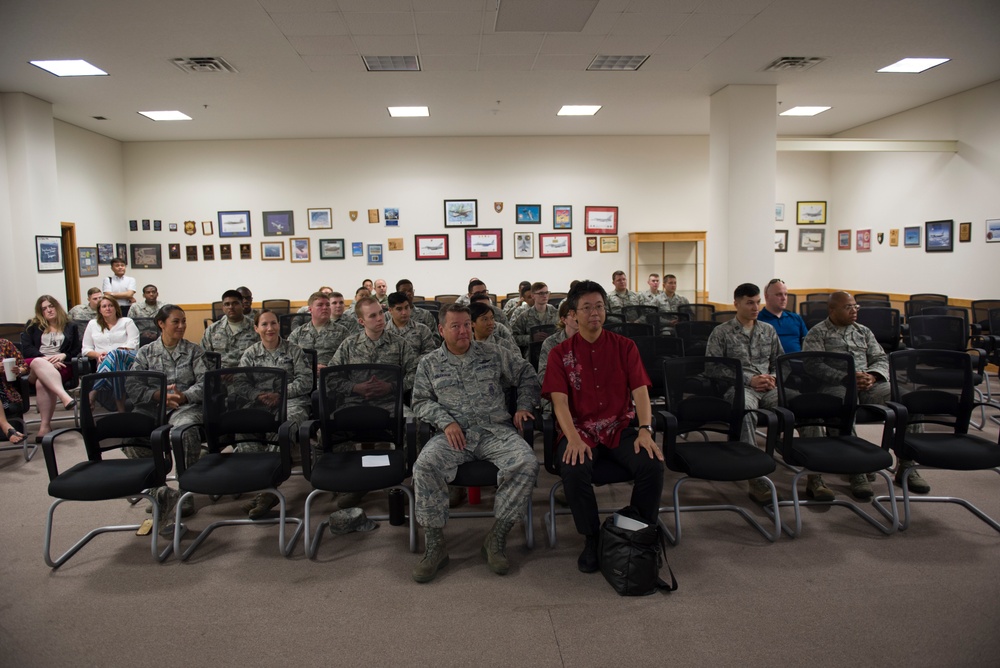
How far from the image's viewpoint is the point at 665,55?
7031 mm

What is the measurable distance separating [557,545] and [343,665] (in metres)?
1.36

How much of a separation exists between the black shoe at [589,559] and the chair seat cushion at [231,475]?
5.42 ft

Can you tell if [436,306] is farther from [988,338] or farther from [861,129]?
[861,129]

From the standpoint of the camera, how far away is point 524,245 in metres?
11.4

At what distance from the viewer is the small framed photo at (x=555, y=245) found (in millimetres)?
11422

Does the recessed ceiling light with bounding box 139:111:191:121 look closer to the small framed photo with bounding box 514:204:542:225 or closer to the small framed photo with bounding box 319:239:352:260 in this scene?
the small framed photo with bounding box 319:239:352:260

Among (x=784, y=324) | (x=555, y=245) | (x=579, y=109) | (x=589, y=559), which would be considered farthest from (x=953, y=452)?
(x=555, y=245)

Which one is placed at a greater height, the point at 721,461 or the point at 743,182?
the point at 743,182

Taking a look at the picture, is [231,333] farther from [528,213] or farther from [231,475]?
[528,213]

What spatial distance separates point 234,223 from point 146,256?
1.67m

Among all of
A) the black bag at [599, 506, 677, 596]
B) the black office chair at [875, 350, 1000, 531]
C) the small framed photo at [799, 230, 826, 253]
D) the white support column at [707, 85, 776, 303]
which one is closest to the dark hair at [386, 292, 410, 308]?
the black bag at [599, 506, 677, 596]

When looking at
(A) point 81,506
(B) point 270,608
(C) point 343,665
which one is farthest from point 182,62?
(C) point 343,665

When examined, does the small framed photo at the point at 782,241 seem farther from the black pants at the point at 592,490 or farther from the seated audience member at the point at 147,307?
the seated audience member at the point at 147,307

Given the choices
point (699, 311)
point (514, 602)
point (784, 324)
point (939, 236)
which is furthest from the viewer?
point (939, 236)
